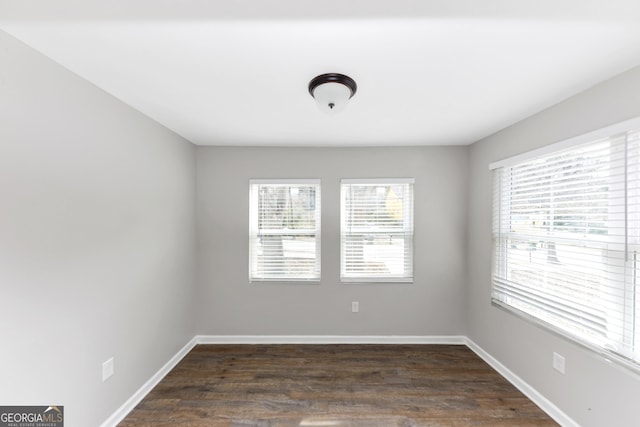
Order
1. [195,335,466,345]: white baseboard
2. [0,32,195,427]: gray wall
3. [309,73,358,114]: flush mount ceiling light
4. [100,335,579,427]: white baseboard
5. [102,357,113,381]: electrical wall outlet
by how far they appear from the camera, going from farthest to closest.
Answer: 1. [195,335,466,345]: white baseboard
2. [100,335,579,427]: white baseboard
3. [102,357,113,381]: electrical wall outlet
4. [309,73,358,114]: flush mount ceiling light
5. [0,32,195,427]: gray wall

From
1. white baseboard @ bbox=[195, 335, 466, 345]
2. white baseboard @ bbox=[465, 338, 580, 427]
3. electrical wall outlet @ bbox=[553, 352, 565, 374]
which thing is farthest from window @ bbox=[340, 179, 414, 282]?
electrical wall outlet @ bbox=[553, 352, 565, 374]

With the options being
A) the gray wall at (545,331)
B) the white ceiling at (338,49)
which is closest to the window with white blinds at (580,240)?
the gray wall at (545,331)

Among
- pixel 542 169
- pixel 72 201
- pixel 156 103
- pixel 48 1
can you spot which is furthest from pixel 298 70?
pixel 542 169

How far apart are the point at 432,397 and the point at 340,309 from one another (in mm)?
1293

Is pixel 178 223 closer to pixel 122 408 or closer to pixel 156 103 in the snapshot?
pixel 156 103

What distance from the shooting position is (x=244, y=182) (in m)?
3.33

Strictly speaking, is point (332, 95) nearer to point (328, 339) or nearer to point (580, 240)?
point (580, 240)

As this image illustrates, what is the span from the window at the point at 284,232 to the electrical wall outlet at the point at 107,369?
1.57 m

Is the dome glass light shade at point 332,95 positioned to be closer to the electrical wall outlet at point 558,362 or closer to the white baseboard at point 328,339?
the electrical wall outlet at point 558,362

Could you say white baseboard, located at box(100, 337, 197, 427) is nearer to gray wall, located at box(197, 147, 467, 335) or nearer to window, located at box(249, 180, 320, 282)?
gray wall, located at box(197, 147, 467, 335)

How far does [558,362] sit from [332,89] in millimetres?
2573

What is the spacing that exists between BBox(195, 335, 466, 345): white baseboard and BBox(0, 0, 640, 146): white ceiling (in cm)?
255

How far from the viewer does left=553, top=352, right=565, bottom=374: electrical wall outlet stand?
2021mm

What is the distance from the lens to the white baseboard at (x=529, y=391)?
78.7 inches
